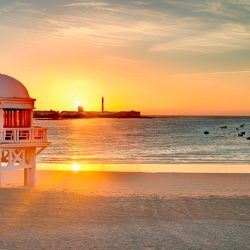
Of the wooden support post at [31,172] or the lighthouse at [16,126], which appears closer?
the lighthouse at [16,126]

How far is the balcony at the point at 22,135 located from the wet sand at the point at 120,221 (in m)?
5.99

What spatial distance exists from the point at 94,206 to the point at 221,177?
2386 centimetres

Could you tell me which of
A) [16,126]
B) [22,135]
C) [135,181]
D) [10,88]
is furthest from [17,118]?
[135,181]

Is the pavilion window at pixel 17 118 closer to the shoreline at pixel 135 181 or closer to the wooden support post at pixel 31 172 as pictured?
the wooden support post at pixel 31 172

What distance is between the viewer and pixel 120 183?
3641 cm

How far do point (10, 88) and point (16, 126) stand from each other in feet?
6.80

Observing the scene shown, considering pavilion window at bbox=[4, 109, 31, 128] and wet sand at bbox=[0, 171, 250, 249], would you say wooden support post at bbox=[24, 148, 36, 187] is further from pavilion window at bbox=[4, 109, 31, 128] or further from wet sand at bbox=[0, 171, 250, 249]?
wet sand at bbox=[0, 171, 250, 249]

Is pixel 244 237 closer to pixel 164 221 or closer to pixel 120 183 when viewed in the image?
pixel 164 221

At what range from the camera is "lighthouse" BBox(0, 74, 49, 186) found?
2719 cm

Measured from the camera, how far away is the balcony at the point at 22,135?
27094mm

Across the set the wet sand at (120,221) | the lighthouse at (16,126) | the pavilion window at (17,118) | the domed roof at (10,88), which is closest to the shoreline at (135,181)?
the lighthouse at (16,126)

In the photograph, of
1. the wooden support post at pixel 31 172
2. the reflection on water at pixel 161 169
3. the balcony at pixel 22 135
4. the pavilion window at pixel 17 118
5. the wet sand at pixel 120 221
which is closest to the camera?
the wet sand at pixel 120 221

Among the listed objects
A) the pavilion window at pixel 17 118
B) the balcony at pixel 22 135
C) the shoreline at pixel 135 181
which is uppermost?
the pavilion window at pixel 17 118

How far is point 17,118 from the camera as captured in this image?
27.9 meters
